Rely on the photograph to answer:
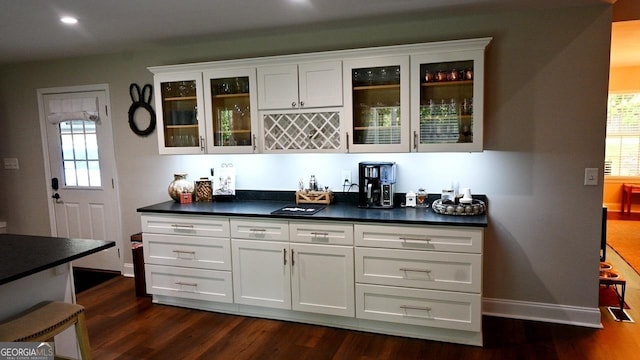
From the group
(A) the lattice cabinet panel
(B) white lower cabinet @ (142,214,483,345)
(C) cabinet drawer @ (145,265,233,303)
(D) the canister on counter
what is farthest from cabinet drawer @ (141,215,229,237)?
(A) the lattice cabinet panel

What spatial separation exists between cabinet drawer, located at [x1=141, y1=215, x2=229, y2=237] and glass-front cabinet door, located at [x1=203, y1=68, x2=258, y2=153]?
0.61 meters

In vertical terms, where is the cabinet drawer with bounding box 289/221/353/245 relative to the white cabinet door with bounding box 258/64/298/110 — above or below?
below

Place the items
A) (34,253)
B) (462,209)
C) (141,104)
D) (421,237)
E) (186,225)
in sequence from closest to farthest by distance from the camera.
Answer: (34,253) < (421,237) < (462,209) < (186,225) < (141,104)

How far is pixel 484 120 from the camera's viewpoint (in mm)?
3084

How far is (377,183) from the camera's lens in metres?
3.16

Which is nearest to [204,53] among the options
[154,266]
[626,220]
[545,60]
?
[154,266]

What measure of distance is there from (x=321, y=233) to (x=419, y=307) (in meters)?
0.85

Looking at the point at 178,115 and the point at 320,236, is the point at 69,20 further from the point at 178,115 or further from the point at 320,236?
the point at 320,236

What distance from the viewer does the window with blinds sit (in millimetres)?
6461

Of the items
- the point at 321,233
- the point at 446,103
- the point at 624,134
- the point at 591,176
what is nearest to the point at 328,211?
the point at 321,233

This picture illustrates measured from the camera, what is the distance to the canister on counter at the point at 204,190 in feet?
12.3

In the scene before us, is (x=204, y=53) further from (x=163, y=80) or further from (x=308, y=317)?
(x=308, y=317)

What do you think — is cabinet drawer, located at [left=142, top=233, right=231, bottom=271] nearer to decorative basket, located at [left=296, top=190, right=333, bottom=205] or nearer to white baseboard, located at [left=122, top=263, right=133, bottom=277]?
decorative basket, located at [left=296, top=190, right=333, bottom=205]

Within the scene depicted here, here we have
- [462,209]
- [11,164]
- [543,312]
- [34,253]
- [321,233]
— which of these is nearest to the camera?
[34,253]
